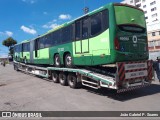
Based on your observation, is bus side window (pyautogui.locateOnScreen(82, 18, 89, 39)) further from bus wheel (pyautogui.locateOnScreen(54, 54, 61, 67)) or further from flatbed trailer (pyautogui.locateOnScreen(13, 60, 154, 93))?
bus wheel (pyautogui.locateOnScreen(54, 54, 61, 67))

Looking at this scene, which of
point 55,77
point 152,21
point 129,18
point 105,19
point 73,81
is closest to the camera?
point 105,19

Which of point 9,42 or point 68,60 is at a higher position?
point 9,42

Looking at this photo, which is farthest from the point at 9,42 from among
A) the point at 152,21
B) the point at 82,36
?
the point at 82,36

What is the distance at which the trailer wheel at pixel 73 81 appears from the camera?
1206cm

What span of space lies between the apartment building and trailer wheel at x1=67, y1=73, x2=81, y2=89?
90.0 feet

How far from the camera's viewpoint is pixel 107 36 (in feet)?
30.3

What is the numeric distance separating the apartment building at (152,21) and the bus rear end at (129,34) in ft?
92.5

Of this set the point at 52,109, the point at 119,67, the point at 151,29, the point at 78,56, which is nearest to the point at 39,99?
the point at 52,109

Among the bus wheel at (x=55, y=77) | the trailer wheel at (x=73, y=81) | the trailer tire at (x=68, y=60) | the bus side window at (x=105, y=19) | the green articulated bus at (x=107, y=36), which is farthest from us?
the bus wheel at (x=55, y=77)

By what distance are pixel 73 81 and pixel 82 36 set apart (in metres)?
2.80

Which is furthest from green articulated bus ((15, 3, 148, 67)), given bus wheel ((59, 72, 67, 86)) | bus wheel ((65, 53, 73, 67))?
bus wheel ((59, 72, 67, 86))

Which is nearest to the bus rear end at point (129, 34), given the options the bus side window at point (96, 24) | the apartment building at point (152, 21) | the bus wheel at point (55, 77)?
the bus side window at point (96, 24)

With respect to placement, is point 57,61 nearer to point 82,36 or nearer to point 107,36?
point 82,36

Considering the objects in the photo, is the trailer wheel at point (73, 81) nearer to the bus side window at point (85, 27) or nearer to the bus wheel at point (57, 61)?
the bus wheel at point (57, 61)
